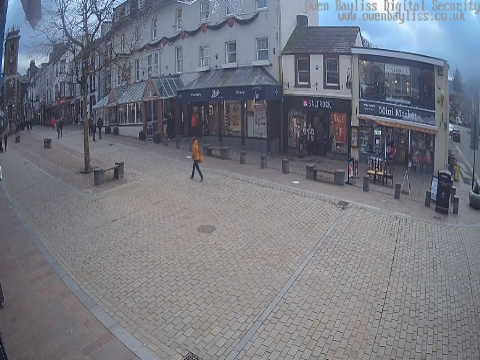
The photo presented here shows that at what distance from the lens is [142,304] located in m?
7.27

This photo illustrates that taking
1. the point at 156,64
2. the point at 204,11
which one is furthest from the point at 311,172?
the point at 156,64

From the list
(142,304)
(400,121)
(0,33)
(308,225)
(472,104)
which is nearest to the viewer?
(0,33)

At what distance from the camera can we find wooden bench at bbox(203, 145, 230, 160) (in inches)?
784

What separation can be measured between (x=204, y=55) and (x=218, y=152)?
27.9 ft

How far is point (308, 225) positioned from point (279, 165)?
8.50 m

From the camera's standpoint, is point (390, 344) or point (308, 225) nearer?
point (390, 344)

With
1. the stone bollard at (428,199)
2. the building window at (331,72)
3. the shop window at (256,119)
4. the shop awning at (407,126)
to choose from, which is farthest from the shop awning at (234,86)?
the stone bollard at (428,199)

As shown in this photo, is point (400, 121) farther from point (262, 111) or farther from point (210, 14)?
point (210, 14)

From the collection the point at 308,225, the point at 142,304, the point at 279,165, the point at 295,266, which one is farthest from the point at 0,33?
the point at 279,165

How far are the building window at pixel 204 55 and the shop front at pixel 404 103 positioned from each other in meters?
10.9

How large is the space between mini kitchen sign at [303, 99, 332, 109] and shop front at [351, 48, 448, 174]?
2.33 metres

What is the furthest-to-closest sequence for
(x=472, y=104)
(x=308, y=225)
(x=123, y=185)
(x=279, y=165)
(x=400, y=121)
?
(x=279, y=165)
(x=400, y=121)
(x=123, y=185)
(x=308, y=225)
(x=472, y=104)

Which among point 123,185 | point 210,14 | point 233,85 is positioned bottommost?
point 123,185

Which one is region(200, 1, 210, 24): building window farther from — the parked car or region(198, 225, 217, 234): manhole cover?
region(198, 225, 217, 234): manhole cover
